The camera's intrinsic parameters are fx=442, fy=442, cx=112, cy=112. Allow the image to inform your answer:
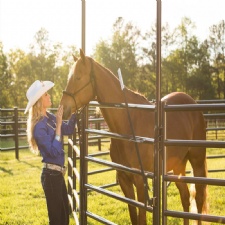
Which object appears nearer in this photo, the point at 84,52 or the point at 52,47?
the point at 84,52

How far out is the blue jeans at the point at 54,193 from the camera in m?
4.16

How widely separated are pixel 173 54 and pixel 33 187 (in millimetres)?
31118

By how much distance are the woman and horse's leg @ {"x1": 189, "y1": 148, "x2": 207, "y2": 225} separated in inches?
76.2

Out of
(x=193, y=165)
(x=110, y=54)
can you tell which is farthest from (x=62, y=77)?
(x=193, y=165)

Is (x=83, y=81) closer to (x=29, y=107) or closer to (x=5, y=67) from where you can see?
(x=29, y=107)

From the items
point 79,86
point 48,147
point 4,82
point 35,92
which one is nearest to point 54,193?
point 48,147

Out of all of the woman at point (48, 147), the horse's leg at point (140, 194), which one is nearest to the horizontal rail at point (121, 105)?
the woman at point (48, 147)

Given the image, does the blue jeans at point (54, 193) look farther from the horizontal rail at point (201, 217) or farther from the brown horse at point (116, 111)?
the horizontal rail at point (201, 217)

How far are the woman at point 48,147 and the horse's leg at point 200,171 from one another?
6.35ft

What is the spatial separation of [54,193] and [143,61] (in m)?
A: 36.9

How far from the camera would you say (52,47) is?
44.1 meters

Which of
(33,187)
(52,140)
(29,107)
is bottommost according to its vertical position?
(33,187)

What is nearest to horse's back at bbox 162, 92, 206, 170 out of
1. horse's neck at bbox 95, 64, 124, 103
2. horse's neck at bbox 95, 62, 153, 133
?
horse's neck at bbox 95, 62, 153, 133

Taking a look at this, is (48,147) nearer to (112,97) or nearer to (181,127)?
(112,97)
